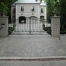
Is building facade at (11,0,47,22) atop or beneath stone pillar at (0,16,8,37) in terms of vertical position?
atop

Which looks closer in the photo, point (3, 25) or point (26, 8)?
point (3, 25)

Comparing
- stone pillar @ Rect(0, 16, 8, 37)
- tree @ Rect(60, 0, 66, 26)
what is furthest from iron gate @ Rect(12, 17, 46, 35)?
stone pillar @ Rect(0, 16, 8, 37)

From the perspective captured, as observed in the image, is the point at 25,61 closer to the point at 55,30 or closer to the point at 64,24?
the point at 55,30

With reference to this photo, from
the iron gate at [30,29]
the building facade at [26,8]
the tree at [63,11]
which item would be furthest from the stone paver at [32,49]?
the building facade at [26,8]

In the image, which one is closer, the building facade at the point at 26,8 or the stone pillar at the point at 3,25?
the stone pillar at the point at 3,25

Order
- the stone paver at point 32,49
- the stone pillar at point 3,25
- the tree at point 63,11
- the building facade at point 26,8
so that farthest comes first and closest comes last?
1. the building facade at point 26,8
2. the tree at point 63,11
3. the stone pillar at point 3,25
4. the stone paver at point 32,49

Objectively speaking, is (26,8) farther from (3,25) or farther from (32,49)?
(32,49)

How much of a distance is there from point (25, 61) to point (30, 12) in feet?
175

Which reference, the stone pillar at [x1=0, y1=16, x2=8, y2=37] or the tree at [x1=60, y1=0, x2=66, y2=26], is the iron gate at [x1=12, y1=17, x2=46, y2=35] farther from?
the stone pillar at [x1=0, y1=16, x2=8, y2=37]

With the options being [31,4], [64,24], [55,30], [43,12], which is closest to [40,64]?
[55,30]

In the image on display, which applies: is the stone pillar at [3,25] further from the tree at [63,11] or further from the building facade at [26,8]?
the building facade at [26,8]

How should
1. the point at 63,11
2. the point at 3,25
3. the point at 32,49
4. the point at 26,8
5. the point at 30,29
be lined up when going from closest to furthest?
the point at 32,49
the point at 3,25
the point at 63,11
the point at 30,29
the point at 26,8

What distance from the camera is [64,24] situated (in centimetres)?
2325

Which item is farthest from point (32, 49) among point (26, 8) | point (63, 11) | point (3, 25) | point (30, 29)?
point (26, 8)
